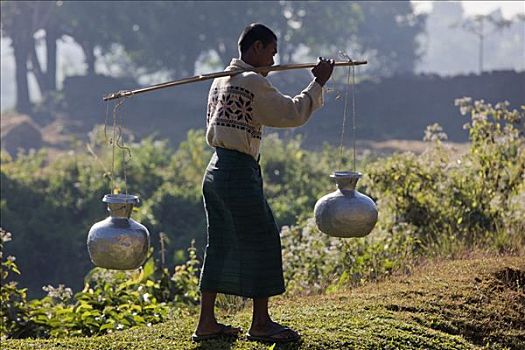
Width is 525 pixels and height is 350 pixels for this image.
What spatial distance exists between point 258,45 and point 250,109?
0.35 m

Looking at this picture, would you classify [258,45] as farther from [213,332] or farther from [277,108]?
[213,332]

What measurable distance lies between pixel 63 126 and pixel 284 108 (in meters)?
33.7

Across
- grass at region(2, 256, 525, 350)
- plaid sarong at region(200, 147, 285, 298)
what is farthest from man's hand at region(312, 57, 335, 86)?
grass at region(2, 256, 525, 350)

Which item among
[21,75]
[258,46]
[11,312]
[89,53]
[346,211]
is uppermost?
[89,53]

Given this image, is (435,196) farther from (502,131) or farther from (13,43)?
(13,43)

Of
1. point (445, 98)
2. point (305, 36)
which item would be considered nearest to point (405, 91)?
point (445, 98)

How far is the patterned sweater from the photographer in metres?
4.81

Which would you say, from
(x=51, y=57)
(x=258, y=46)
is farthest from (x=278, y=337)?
(x=51, y=57)

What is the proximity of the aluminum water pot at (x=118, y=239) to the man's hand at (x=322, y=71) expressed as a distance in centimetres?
117

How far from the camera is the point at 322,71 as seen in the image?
493cm

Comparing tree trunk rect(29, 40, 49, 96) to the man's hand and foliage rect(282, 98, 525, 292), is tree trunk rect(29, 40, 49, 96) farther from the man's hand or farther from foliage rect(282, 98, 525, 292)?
the man's hand

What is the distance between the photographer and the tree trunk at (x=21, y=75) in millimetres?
42750

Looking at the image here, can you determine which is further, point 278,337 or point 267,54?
point 278,337

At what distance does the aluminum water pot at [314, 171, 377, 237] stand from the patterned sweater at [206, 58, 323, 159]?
2.35ft
